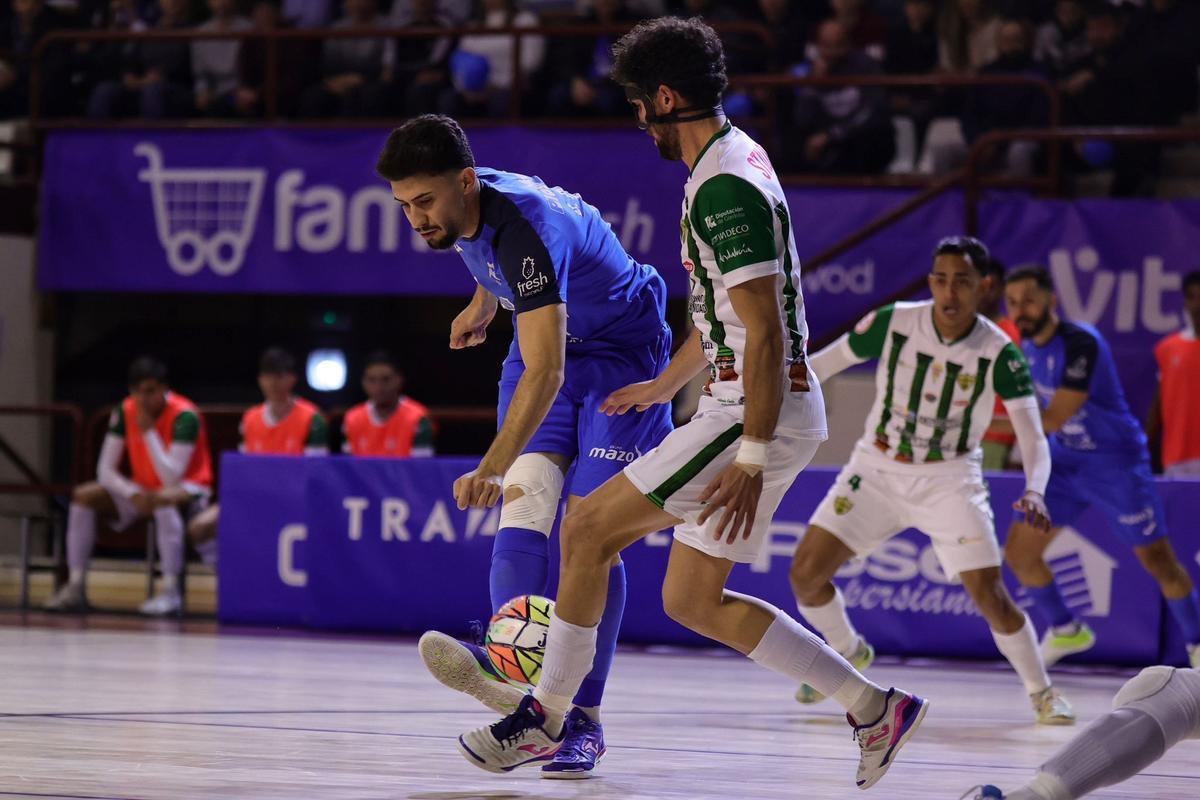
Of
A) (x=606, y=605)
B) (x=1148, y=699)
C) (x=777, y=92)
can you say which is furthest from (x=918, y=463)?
(x=777, y=92)

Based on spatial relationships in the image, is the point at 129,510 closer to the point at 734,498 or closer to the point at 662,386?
the point at 662,386

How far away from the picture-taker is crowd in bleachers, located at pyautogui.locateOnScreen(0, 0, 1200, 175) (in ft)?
37.9

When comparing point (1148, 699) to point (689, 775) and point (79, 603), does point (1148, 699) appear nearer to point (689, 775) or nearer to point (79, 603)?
→ point (689, 775)

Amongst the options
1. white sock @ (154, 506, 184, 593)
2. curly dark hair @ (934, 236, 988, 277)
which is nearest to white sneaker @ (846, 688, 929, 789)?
curly dark hair @ (934, 236, 988, 277)

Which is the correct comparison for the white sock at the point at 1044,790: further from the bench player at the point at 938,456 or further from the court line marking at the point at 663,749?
the bench player at the point at 938,456

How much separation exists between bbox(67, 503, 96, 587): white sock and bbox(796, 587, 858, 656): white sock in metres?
5.97

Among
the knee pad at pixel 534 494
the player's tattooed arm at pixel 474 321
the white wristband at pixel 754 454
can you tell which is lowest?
the knee pad at pixel 534 494

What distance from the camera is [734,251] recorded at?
4.26m

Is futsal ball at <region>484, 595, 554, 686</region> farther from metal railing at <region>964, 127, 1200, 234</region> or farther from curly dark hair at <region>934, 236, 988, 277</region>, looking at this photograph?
metal railing at <region>964, 127, 1200, 234</region>

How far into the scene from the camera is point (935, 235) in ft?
35.8

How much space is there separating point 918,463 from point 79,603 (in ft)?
20.7

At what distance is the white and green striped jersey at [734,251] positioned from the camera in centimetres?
426

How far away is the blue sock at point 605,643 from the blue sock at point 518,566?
0.20 meters

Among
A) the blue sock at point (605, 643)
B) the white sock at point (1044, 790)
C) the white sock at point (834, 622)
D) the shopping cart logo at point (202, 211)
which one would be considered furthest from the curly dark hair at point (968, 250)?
the shopping cart logo at point (202, 211)
